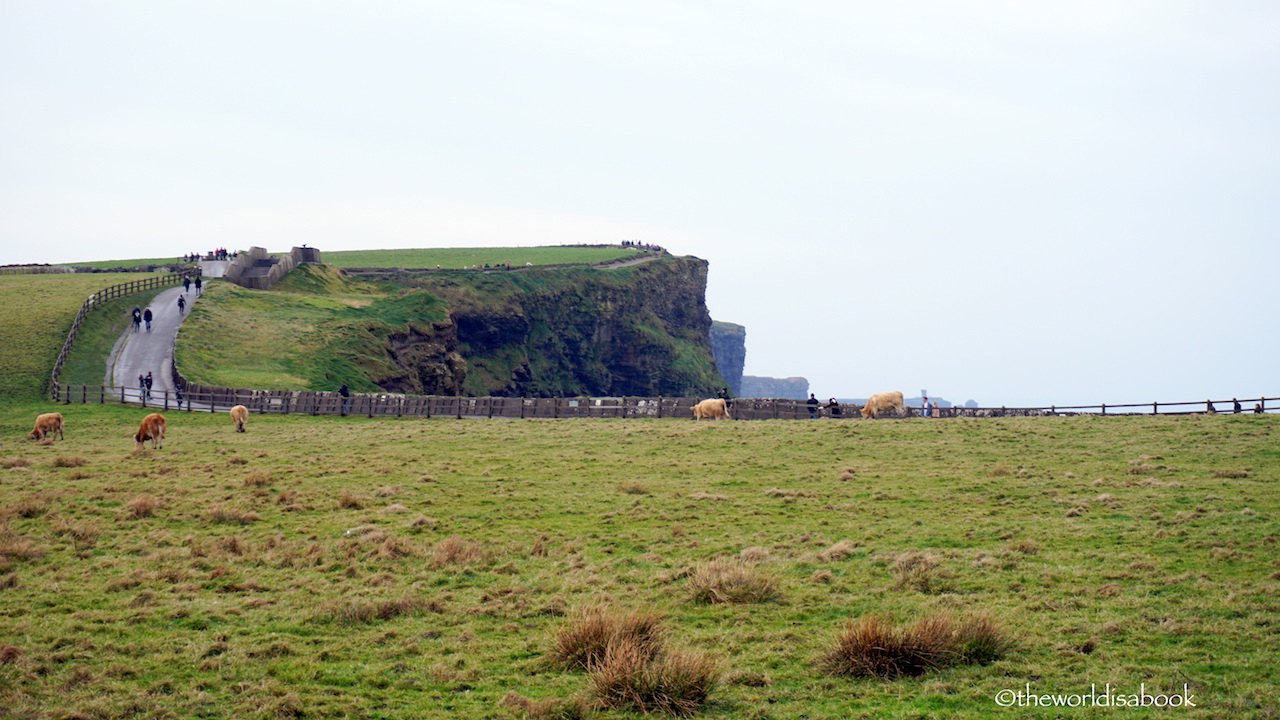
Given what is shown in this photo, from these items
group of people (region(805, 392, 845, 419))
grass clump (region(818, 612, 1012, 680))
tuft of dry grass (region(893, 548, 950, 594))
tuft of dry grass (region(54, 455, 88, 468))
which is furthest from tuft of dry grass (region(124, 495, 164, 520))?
group of people (region(805, 392, 845, 419))

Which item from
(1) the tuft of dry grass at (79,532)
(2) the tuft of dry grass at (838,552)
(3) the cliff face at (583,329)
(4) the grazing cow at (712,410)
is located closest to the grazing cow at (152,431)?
(1) the tuft of dry grass at (79,532)

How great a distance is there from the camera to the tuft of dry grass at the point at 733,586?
49.8ft

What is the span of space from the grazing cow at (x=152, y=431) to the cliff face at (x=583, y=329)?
248 feet

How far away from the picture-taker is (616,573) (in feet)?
55.6

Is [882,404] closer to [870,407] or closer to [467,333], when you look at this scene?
[870,407]

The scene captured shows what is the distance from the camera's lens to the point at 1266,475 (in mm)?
23766

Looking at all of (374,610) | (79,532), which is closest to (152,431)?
(79,532)

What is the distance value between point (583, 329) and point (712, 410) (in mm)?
99058

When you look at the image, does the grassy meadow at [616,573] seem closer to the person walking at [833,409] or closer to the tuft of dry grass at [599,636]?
the tuft of dry grass at [599,636]

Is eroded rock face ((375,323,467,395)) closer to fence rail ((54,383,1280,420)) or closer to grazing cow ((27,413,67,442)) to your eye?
fence rail ((54,383,1280,420))

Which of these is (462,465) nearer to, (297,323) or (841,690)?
(841,690)

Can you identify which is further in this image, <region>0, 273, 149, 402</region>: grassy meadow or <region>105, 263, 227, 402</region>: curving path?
<region>105, 263, 227, 402</region>: curving path

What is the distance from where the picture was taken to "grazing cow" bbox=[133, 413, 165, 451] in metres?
32.7

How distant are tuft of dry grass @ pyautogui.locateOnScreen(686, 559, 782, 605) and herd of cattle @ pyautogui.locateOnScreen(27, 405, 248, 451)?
24620 millimetres
